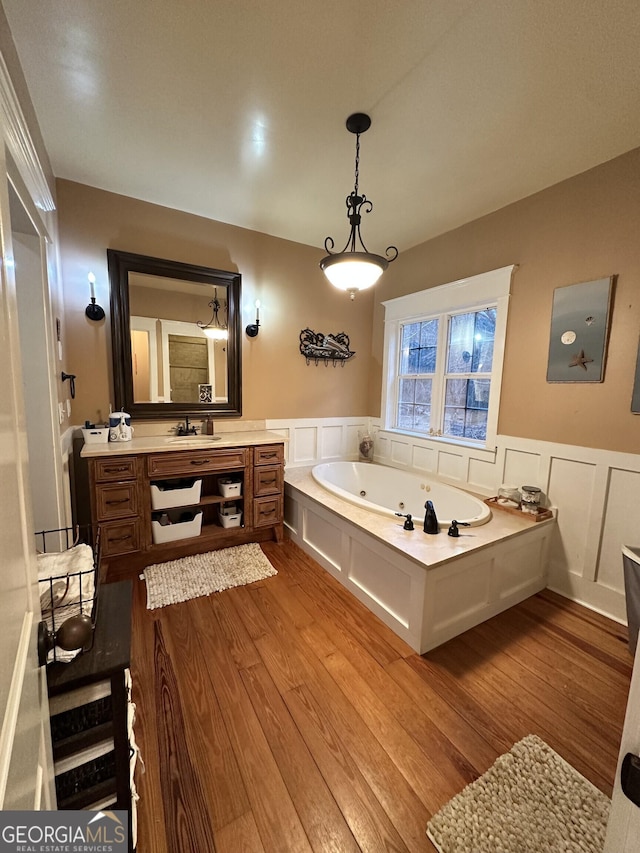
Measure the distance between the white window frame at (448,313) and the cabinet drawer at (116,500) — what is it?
98.4 inches

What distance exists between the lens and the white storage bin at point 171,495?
2.44 meters

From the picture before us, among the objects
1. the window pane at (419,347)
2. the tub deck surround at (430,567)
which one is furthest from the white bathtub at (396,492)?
the window pane at (419,347)

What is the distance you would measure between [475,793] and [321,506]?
160cm

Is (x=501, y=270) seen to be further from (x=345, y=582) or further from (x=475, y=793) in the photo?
(x=475, y=793)

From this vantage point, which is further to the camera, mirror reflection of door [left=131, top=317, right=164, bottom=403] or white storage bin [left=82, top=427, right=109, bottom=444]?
mirror reflection of door [left=131, top=317, right=164, bottom=403]

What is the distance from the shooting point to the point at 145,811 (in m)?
1.10

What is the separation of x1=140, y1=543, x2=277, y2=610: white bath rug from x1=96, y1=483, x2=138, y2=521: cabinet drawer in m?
0.48

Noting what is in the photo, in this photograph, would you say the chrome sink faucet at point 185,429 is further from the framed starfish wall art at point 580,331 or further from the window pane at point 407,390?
the framed starfish wall art at point 580,331

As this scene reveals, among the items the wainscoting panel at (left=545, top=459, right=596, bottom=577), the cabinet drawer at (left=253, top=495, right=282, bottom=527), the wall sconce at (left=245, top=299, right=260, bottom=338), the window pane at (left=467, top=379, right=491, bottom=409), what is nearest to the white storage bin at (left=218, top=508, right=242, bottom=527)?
the cabinet drawer at (left=253, top=495, right=282, bottom=527)

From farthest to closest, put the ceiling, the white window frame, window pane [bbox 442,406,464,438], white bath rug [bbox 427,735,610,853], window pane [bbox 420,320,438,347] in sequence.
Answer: window pane [bbox 420,320,438,347]
window pane [bbox 442,406,464,438]
the white window frame
the ceiling
white bath rug [bbox 427,735,610,853]

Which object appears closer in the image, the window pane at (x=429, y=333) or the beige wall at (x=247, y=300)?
the beige wall at (x=247, y=300)

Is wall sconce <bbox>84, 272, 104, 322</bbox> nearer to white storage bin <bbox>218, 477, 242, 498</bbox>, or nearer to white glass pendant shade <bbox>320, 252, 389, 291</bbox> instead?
white storage bin <bbox>218, 477, 242, 498</bbox>

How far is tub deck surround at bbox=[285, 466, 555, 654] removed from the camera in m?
1.78

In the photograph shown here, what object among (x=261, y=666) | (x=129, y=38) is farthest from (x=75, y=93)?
(x=261, y=666)
